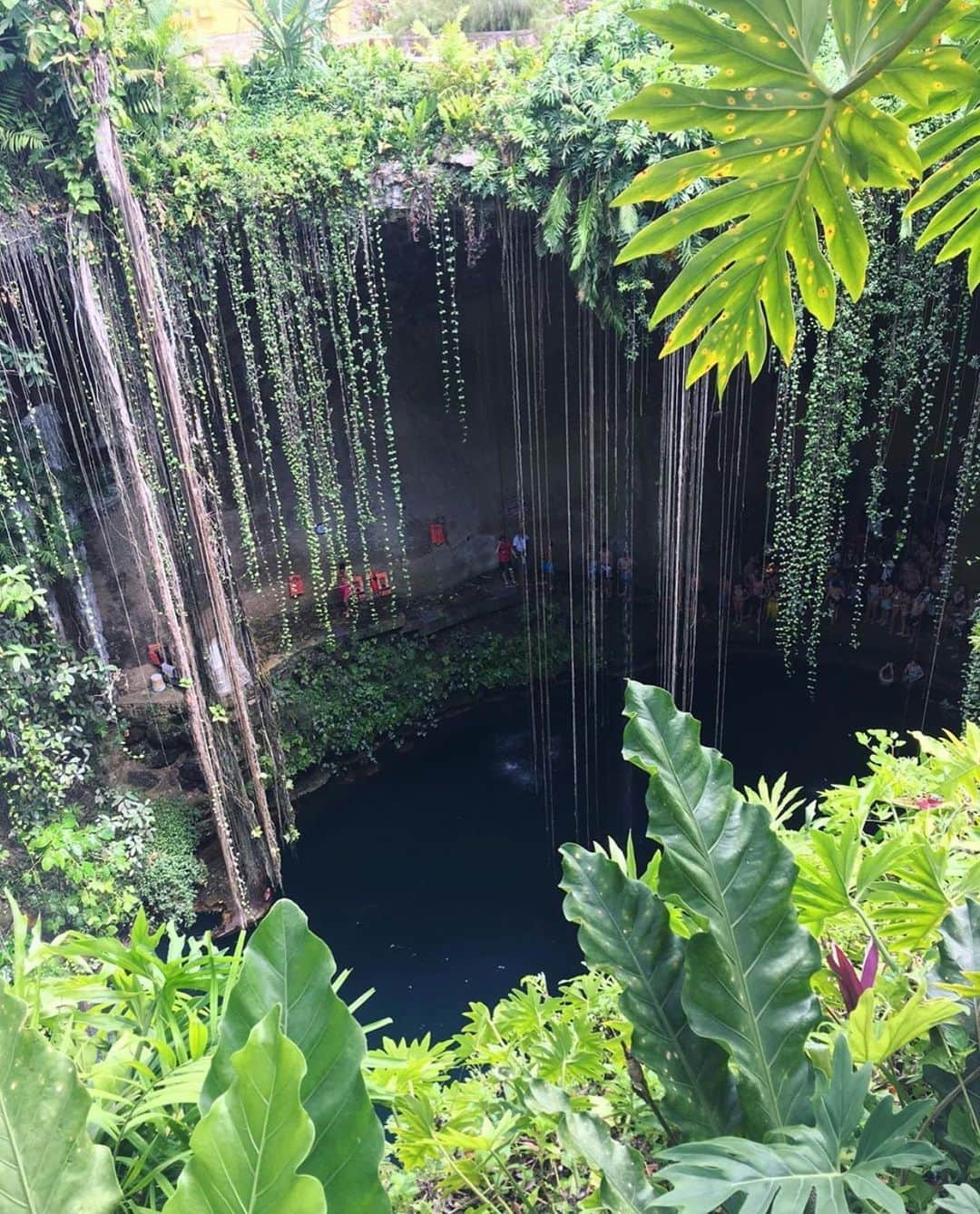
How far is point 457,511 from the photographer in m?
7.51

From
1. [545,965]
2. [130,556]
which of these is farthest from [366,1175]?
[130,556]

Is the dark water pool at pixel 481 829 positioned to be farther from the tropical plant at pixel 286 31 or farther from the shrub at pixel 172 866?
the tropical plant at pixel 286 31

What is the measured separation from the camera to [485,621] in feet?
23.3

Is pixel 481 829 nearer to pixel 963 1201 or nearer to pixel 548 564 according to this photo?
pixel 548 564

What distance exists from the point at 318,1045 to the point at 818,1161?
46 cm

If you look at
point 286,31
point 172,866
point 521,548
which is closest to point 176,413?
point 286,31

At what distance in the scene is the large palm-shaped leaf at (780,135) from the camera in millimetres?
800

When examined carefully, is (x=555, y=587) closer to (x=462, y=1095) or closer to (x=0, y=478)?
(x=0, y=478)

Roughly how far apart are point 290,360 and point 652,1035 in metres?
4.33

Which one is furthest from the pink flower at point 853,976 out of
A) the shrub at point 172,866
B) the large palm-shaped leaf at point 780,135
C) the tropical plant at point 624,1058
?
the shrub at point 172,866

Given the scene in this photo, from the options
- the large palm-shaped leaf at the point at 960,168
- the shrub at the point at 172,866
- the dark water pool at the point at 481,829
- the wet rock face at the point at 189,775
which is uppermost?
the large palm-shaped leaf at the point at 960,168

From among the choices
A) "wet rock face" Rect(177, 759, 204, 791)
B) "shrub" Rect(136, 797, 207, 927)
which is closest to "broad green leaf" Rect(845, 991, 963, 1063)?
"shrub" Rect(136, 797, 207, 927)

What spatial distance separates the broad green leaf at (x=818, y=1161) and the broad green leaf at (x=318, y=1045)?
27cm

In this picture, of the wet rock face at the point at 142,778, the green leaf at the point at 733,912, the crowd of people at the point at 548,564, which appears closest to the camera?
the green leaf at the point at 733,912
